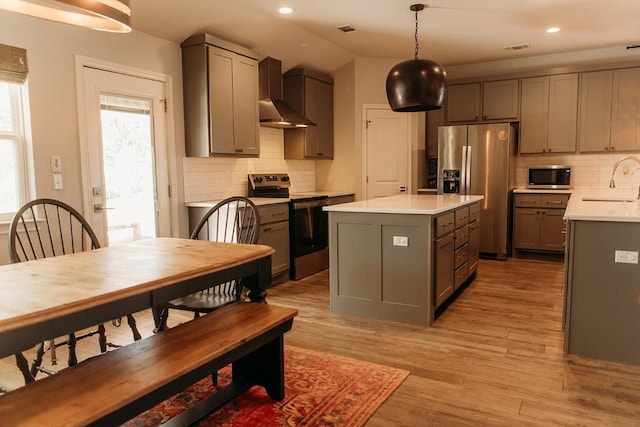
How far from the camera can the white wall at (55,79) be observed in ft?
10.4

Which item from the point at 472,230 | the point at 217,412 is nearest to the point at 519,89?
the point at 472,230

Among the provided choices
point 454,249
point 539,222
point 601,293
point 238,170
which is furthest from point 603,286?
point 238,170

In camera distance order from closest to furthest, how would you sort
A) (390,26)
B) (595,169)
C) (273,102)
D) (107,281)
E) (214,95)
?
(107,281) < (214,95) < (390,26) < (273,102) < (595,169)

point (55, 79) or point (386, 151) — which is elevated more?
point (55, 79)

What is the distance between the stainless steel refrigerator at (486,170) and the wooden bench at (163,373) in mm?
4328

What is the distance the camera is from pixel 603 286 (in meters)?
2.79

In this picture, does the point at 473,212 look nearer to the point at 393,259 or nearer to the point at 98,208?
the point at 393,259

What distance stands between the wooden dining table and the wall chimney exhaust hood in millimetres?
2739

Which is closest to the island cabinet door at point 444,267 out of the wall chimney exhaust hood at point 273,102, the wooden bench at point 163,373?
the wooden bench at point 163,373

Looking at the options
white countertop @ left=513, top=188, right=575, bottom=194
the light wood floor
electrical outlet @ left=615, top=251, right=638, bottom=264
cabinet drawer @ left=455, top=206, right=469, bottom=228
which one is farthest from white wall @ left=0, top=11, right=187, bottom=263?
white countertop @ left=513, top=188, right=575, bottom=194

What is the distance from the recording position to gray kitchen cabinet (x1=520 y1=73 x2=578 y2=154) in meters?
5.85

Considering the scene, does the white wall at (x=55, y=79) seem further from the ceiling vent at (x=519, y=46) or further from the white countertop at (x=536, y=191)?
the white countertop at (x=536, y=191)

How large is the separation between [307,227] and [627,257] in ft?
10.2

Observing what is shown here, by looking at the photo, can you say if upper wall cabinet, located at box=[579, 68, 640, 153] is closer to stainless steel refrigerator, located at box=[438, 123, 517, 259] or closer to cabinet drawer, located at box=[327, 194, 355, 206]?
stainless steel refrigerator, located at box=[438, 123, 517, 259]
